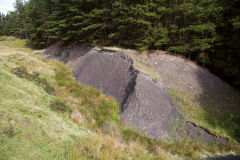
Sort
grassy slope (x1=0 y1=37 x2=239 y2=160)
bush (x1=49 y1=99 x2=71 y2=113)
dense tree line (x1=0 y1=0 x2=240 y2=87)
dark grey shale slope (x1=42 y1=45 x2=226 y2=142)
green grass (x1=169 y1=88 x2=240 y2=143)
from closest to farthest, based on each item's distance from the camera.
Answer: grassy slope (x1=0 y1=37 x2=239 y2=160) → bush (x1=49 y1=99 x2=71 y2=113) → dark grey shale slope (x1=42 y1=45 x2=226 y2=142) → green grass (x1=169 y1=88 x2=240 y2=143) → dense tree line (x1=0 y1=0 x2=240 y2=87)

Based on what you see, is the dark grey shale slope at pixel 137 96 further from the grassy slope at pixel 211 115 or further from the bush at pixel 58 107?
the bush at pixel 58 107

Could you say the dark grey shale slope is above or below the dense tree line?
below

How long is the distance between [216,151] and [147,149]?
Answer: 14.0 ft

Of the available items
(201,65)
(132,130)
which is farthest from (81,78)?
(201,65)

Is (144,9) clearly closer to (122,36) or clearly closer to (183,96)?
(122,36)

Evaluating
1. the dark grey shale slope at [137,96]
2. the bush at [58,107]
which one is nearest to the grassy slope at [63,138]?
the bush at [58,107]

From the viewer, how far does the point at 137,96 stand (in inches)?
426

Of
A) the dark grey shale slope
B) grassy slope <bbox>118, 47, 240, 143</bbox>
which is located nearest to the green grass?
grassy slope <bbox>118, 47, 240, 143</bbox>

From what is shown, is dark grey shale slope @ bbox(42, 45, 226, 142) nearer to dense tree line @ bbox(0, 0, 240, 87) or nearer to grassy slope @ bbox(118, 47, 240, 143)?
grassy slope @ bbox(118, 47, 240, 143)

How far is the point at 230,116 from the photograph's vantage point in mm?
10391

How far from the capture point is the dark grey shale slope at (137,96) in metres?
9.16

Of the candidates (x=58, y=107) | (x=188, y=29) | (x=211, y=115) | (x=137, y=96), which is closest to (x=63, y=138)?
(x=58, y=107)

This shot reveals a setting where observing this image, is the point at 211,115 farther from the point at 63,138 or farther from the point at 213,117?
the point at 63,138

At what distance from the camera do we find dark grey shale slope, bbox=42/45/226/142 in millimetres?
9156
